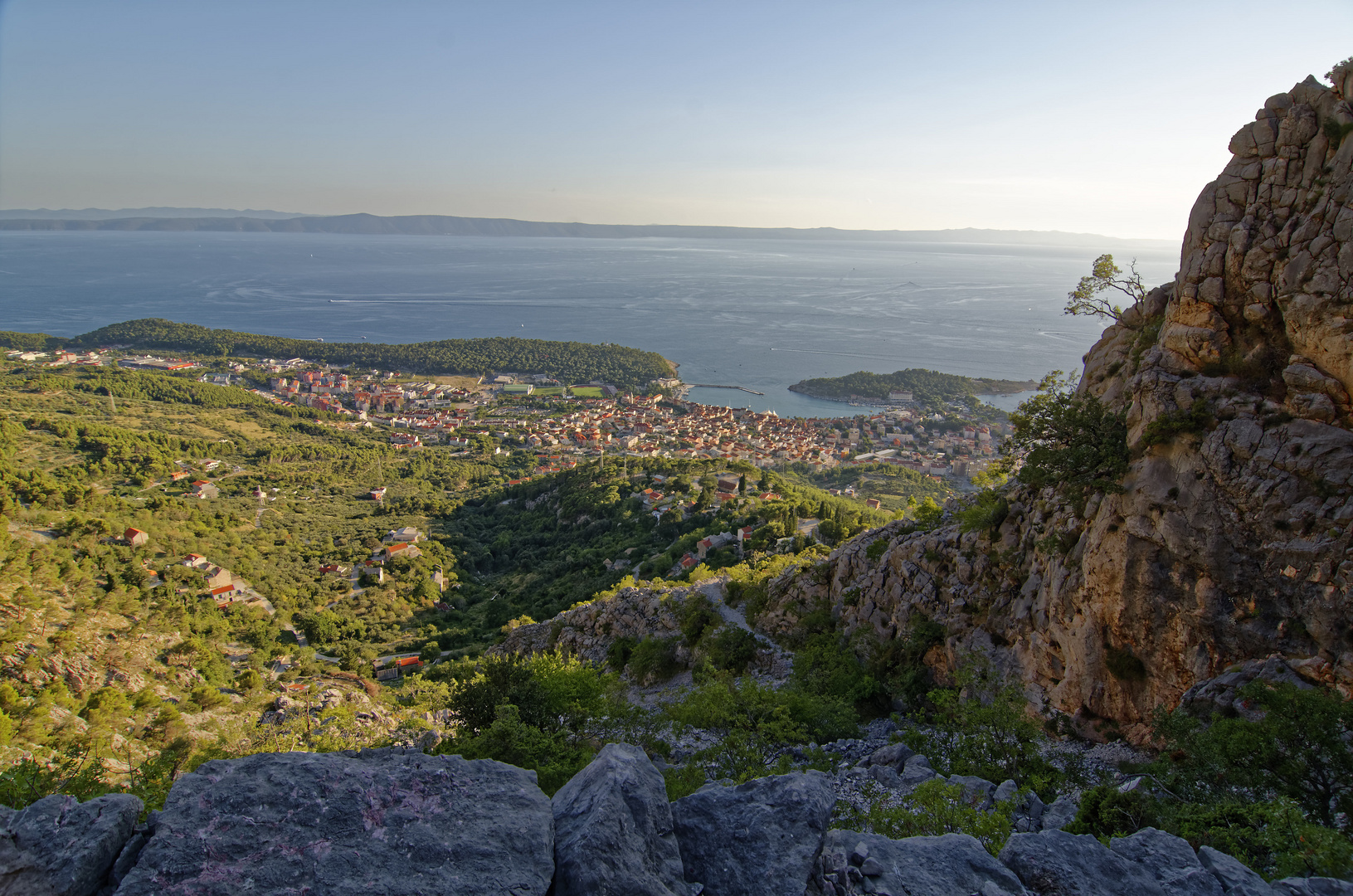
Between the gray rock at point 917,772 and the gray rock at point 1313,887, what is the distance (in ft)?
15.6

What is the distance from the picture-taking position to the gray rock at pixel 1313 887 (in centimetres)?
476

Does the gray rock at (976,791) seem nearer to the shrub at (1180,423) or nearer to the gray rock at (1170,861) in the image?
the gray rock at (1170,861)

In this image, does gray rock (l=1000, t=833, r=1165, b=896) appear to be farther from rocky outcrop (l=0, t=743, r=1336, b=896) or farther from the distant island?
the distant island

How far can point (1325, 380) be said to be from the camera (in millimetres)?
8555

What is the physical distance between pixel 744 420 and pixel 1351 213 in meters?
70.4

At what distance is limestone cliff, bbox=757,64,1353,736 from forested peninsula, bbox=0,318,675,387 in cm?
9253

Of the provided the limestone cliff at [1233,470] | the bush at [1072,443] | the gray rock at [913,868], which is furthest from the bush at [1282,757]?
the bush at [1072,443]

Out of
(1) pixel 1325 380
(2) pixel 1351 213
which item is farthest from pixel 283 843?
(2) pixel 1351 213

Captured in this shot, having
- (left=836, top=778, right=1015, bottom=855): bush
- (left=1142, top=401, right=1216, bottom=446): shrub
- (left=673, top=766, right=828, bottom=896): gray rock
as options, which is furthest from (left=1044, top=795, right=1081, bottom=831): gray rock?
(left=1142, top=401, right=1216, bottom=446): shrub

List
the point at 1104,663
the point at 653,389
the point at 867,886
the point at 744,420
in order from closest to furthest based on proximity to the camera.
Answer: the point at 867,886 < the point at 1104,663 < the point at 744,420 < the point at 653,389

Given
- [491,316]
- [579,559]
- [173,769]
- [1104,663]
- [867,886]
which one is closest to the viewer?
[867,886]

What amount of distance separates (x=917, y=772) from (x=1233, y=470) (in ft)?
Answer: 20.9

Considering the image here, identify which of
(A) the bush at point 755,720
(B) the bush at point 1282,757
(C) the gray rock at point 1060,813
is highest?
(B) the bush at point 1282,757

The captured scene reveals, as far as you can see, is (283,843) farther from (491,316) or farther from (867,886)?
(491,316)
